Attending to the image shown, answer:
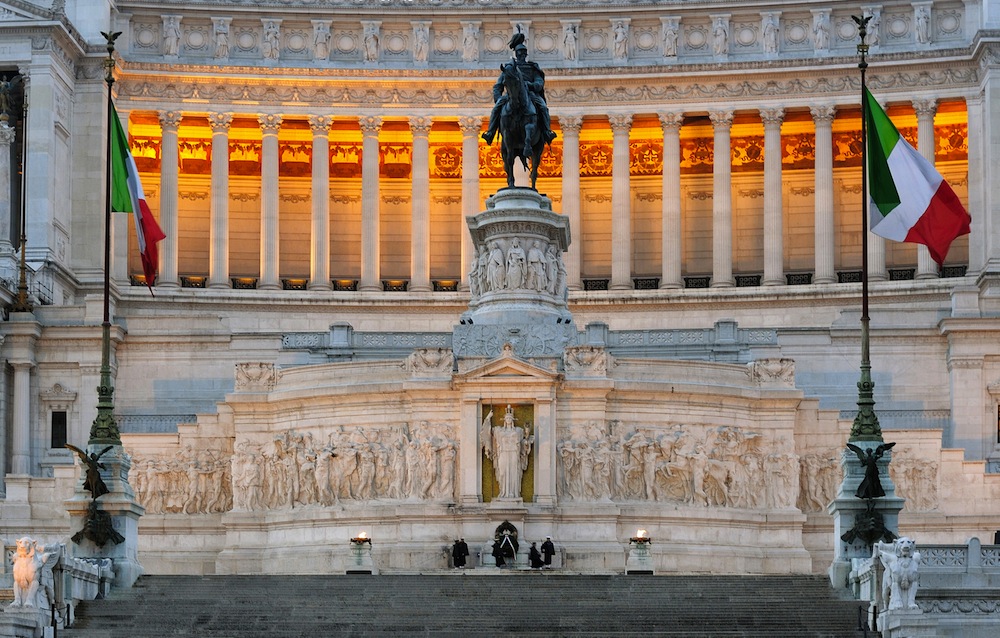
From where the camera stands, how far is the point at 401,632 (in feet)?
165

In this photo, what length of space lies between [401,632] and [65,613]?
765 cm

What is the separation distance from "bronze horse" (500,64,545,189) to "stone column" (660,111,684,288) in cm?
3194

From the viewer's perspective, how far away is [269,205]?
103 m

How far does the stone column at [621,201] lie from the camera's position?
103312mm

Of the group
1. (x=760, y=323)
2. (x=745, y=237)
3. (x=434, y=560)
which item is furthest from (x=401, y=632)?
(x=745, y=237)

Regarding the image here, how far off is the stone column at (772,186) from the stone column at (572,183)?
8.37 m

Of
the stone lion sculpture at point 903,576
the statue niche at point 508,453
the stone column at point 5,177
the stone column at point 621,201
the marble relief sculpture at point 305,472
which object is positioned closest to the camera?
the stone lion sculpture at point 903,576

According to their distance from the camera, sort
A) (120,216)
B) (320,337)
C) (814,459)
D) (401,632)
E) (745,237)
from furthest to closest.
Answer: (745,237) < (120,216) < (320,337) < (814,459) < (401,632)

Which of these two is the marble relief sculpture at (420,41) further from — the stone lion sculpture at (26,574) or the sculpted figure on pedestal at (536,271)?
the stone lion sculpture at (26,574)

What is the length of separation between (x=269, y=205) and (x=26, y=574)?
179ft

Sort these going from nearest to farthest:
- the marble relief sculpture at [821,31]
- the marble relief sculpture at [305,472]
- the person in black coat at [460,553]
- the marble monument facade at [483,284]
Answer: the person in black coat at [460,553] < the marble relief sculpture at [305,472] < the marble monument facade at [483,284] < the marble relief sculpture at [821,31]

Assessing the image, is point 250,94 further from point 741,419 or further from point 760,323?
point 741,419

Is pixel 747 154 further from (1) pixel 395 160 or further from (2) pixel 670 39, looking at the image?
(1) pixel 395 160

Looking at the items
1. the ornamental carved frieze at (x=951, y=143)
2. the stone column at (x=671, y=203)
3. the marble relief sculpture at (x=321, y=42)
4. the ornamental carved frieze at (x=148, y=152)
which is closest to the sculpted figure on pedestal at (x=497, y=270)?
the stone column at (x=671, y=203)
